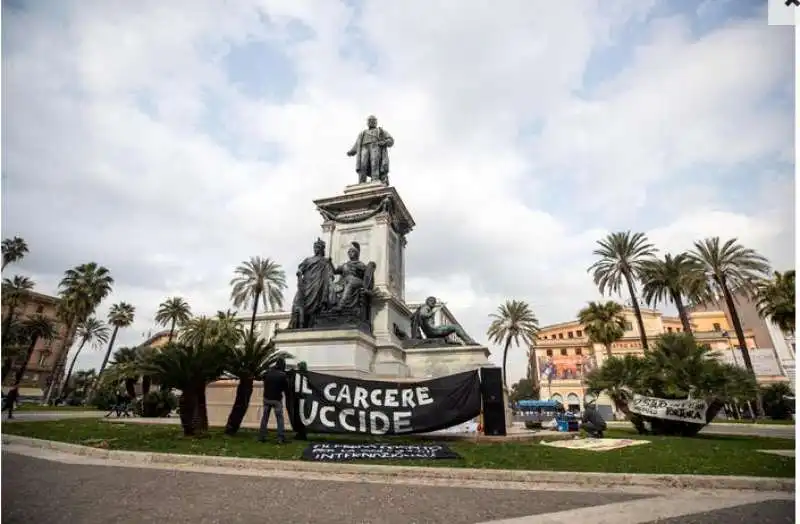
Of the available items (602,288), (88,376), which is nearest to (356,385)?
(602,288)

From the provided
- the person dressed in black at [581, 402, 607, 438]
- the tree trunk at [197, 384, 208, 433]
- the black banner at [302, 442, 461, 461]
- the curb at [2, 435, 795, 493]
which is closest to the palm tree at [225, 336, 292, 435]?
the tree trunk at [197, 384, 208, 433]

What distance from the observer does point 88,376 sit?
235 feet

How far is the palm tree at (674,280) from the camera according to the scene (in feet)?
120

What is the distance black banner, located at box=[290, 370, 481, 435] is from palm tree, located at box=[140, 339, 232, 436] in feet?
6.71

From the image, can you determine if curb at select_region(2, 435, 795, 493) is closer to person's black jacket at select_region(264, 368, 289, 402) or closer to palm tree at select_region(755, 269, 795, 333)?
person's black jacket at select_region(264, 368, 289, 402)

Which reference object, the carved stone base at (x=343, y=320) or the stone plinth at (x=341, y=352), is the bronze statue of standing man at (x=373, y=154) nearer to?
the carved stone base at (x=343, y=320)

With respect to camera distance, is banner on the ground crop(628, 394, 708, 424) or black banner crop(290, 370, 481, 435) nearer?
black banner crop(290, 370, 481, 435)

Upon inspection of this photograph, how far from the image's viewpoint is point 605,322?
50156 mm

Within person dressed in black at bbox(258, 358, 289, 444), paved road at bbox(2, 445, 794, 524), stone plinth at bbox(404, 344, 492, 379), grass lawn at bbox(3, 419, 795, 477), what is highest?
stone plinth at bbox(404, 344, 492, 379)

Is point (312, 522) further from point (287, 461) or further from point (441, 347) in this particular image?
point (441, 347)

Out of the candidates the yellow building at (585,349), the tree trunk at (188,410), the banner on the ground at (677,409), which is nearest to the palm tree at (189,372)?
the tree trunk at (188,410)

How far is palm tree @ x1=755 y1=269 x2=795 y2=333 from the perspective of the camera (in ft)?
109

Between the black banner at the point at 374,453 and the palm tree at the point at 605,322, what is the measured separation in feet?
155

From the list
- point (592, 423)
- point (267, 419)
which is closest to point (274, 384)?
point (267, 419)
